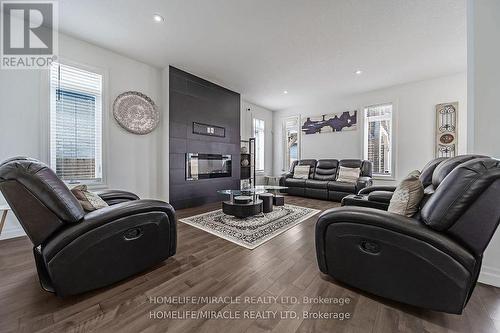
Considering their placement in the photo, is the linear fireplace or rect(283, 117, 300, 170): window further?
rect(283, 117, 300, 170): window

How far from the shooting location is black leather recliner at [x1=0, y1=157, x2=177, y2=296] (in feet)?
3.86

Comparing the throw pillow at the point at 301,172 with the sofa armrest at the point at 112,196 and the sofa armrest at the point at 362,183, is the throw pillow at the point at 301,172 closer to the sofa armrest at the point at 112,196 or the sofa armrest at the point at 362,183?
the sofa armrest at the point at 362,183

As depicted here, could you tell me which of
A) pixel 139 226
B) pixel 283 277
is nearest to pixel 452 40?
pixel 283 277

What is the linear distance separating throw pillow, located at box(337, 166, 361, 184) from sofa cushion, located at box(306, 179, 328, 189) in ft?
1.23

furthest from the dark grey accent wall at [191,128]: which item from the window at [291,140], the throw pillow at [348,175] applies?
the throw pillow at [348,175]

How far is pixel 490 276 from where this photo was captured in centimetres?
150

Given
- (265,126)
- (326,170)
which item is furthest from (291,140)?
(326,170)

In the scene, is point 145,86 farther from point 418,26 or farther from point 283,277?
point 418,26

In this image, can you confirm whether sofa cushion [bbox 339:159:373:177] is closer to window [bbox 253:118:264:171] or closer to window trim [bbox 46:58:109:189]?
window [bbox 253:118:264:171]

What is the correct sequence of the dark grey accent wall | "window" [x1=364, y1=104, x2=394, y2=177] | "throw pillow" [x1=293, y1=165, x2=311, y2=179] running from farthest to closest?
1. "throw pillow" [x1=293, y1=165, x2=311, y2=179]
2. "window" [x1=364, y1=104, x2=394, y2=177]
3. the dark grey accent wall

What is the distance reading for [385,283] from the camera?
1247mm

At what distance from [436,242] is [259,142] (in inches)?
227

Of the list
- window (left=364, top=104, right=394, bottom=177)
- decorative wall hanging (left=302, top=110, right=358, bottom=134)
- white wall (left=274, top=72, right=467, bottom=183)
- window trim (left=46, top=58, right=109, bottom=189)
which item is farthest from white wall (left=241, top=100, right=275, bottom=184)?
window trim (left=46, top=58, right=109, bottom=189)

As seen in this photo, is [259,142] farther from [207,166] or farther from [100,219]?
[100,219]
